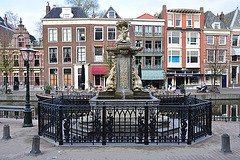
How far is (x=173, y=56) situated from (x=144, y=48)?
5379 millimetres

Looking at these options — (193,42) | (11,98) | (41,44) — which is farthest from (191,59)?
(11,98)

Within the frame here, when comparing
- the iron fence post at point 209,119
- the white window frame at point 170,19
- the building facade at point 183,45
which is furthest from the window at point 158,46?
the iron fence post at point 209,119

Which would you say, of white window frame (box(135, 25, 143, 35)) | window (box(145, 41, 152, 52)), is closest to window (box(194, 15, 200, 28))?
window (box(145, 41, 152, 52))

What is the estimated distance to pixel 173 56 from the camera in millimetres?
33500

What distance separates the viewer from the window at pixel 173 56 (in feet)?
110

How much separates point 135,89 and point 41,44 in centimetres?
2871

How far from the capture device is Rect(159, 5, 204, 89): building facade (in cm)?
3331

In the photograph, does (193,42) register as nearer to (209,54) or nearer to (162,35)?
(209,54)

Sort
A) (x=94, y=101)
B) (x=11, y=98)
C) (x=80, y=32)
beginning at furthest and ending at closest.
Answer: (x=80, y=32)
(x=11, y=98)
(x=94, y=101)

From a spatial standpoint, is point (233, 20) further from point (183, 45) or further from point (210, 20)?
point (183, 45)

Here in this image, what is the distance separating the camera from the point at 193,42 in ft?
111

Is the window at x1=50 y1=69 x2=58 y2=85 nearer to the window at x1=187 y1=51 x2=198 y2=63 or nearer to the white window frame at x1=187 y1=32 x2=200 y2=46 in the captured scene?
the window at x1=187 y1=51 x2=198 y2=63

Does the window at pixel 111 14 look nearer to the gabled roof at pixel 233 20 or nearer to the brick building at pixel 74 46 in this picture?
the brick building at pixel 74 46

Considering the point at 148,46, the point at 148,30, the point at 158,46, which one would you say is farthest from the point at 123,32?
the point at 158,46
